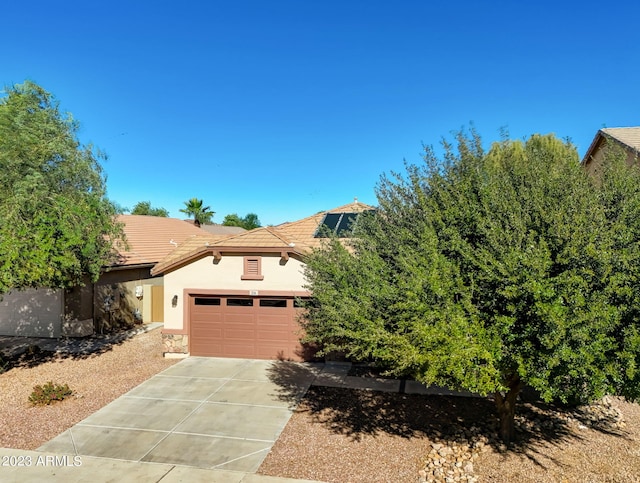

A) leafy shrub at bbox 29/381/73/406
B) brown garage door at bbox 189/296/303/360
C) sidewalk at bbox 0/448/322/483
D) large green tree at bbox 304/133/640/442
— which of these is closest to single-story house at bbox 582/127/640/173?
large green tree at bbox 304/133/640/442

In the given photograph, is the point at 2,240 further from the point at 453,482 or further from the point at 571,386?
the point at 571,386

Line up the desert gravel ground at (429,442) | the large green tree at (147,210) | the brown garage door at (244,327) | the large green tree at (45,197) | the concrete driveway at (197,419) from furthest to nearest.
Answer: the large green tree at (147,210) → the brown garage door at (244,327) → the large green tree at (45,197) → the concrete driveway at (197,419) → the desert gravel ground at (429,442)

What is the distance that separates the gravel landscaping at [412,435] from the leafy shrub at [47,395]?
0.53 feet

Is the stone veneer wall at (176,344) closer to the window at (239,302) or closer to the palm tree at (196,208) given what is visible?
the window at (239,302)

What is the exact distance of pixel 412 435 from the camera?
8656 mm

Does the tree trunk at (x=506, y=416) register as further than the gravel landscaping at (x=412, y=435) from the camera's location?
Yes

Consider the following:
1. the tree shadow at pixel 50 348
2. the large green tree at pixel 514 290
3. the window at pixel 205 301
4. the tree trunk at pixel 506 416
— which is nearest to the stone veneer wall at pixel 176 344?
the window at pixel 205 301

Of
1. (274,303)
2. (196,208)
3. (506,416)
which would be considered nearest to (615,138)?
(506,416)

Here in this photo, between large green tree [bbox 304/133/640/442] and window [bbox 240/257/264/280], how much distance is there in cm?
658

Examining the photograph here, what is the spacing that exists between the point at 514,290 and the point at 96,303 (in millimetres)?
17521

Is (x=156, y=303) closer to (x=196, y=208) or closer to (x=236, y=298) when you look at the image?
(x=236, y=298)

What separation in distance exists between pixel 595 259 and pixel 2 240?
13350 mm

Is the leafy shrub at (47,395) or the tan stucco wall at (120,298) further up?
the tan stucco wall at (120,298)

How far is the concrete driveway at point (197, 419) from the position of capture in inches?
313
